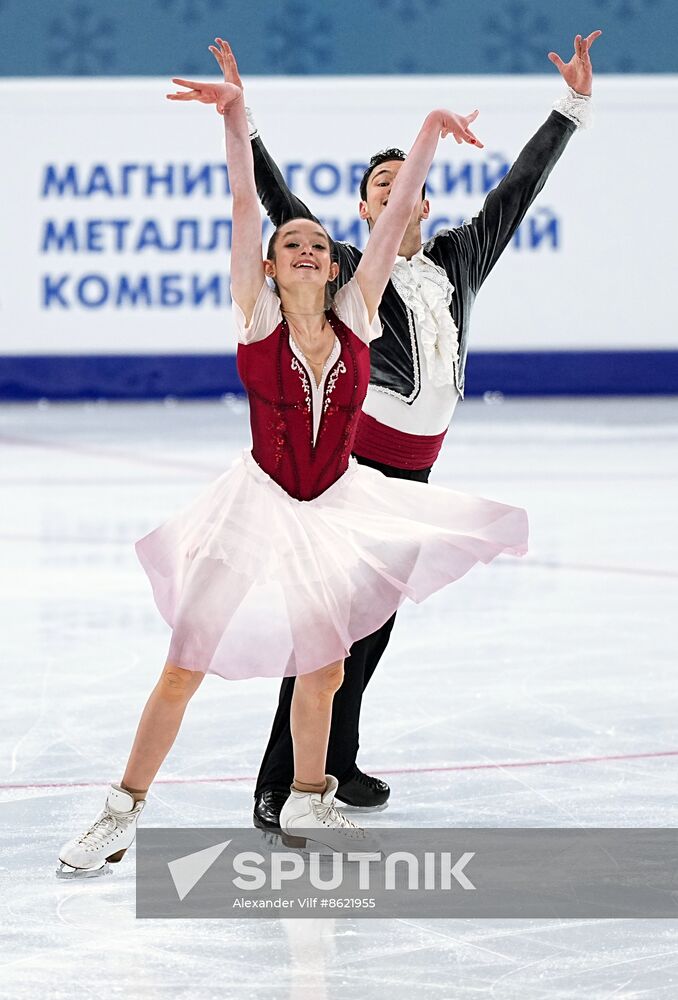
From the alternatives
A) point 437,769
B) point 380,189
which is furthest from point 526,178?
point 437,769

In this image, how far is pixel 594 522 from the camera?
A: 259 inches

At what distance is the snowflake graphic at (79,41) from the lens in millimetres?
12500

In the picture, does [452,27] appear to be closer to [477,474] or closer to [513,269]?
[513,269]

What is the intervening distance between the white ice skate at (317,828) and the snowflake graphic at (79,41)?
10.6m

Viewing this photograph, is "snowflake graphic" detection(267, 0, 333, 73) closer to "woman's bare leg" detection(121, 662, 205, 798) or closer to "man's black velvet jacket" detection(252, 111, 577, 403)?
"man's black velvet jacket" detection(252, 111, 577, 403)

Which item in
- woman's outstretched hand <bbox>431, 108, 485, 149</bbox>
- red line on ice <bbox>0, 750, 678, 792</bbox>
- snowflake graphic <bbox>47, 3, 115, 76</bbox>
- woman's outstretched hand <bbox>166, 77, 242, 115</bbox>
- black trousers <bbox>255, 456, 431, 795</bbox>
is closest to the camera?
woman's outstretched hand <bbox>166, 77, 242, 115</bbox>

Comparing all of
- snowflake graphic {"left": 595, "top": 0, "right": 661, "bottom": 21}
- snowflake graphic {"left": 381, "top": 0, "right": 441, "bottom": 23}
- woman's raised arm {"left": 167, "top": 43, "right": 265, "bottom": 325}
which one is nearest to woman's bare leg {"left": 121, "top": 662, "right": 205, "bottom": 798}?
woman's raised arm {"left": 167, "top": 43, "right": 265, "bottom": 325}

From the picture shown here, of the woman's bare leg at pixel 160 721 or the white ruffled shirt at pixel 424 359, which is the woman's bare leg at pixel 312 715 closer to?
the woman's bare leg at pixel 160 721

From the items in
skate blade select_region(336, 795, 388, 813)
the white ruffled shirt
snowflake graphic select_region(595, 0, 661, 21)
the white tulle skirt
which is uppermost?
the white ruffled shirt

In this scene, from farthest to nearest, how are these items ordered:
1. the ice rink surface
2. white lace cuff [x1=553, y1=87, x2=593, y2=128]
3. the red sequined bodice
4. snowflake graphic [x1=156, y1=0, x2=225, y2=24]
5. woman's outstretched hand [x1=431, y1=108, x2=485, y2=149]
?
1. snowflake graphic [x1=156, y1=0, x2=225, y2=24]
2. white lace cuff [x1=553, y1=87, x2=593, y2=128]
3. woman's outstretched hand [x1=431, y1=108, x2=485, y2=149]
4. the red sequined bodice
5. the ice rink surface

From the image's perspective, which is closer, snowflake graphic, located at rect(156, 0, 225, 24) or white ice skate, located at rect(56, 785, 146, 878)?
white ice skate, located at rect(56, 785, 146, 878)

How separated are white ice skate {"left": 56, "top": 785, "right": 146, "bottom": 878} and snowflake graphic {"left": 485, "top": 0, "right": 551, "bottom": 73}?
426 inches

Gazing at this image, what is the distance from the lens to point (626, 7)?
1262 cm

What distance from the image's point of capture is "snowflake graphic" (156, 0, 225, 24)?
41.3 feet
